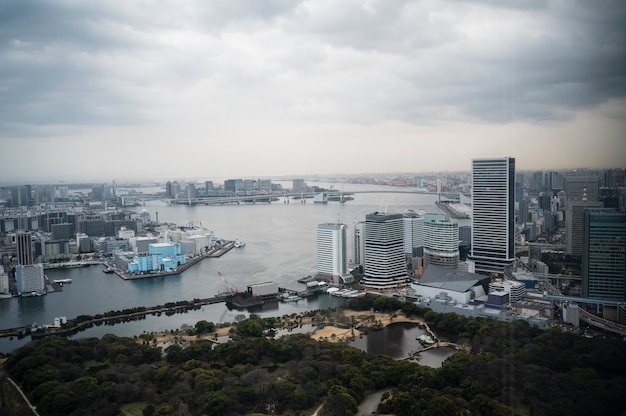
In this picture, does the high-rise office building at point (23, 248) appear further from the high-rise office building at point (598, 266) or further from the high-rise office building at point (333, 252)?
the high-rise office building at point (598, 266)

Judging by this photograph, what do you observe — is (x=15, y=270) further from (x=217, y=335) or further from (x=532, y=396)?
(x=532, y=396)

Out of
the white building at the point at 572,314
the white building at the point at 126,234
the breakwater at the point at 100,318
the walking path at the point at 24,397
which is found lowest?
the breakwater at the point at 100,318

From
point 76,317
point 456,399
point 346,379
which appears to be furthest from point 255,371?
point 76,317

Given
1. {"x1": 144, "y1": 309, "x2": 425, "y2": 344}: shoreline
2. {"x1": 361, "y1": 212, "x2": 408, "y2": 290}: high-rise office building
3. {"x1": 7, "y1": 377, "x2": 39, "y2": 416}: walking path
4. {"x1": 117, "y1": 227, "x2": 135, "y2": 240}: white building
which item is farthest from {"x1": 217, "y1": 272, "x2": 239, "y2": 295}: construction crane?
{"x1": 117, "y1": 227, "x2": 135, "y2": 240}: white building

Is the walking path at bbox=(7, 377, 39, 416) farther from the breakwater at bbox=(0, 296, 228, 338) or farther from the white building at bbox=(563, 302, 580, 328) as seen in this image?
the white building at bbox=(563, 302, 580, 328)

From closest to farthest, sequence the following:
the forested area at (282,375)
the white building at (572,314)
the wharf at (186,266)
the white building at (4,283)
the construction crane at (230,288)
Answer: the forested area at (282,375) < the white building at (572,314) < the construction crane at (230,288) < the white building at (4,283) < the wharf at (186,266)

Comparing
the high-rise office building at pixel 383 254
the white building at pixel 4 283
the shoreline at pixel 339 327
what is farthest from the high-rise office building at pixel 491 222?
the white building at pixel 4 283
